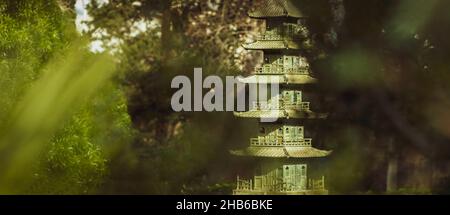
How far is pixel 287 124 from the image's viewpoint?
1892 inches

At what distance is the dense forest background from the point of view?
1879 inches

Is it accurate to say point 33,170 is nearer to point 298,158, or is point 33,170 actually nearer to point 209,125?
point 298,158

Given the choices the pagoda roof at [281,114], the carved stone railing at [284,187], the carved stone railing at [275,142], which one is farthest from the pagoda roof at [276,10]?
the carved stone railing at [284,187]

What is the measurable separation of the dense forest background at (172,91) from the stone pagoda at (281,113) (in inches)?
276

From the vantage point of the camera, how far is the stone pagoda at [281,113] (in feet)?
156

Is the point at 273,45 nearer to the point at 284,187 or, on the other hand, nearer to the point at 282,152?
the point at 282,152

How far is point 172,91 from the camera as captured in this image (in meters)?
63.9

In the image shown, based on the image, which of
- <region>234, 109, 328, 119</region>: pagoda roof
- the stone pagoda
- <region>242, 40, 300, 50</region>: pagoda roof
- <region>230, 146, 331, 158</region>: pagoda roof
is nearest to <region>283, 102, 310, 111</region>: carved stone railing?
the stone pagoda

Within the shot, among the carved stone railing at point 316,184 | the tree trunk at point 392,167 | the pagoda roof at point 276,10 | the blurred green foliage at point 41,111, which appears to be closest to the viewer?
the blurred green foliage at point 41,111

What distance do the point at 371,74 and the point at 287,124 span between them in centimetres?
1236

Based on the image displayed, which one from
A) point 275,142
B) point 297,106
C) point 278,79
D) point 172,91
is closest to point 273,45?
point 278,79

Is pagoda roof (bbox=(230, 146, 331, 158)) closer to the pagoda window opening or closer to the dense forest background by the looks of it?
the pagoda window opening

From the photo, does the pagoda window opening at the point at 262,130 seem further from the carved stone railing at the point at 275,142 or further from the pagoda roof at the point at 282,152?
the pagoda roof at the point at 282,152
